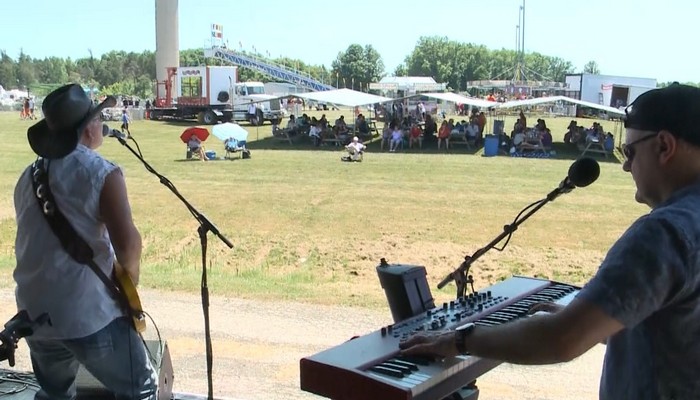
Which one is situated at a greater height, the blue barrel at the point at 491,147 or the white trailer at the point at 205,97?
the white trailer at the point at 205,97

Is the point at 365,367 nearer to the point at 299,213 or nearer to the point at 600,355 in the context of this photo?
the point at 600,355

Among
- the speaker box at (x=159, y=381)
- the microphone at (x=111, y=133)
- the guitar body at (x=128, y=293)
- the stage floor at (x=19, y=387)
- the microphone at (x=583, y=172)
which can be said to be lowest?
the stage floor at (x=19, y=387)

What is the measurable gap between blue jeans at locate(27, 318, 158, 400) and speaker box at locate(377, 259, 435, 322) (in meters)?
0.91

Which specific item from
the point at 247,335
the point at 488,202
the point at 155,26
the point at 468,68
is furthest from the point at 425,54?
the point at 247,335

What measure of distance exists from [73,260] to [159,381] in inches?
33.0

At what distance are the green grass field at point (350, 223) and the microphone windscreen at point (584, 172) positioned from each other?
11.5 ft

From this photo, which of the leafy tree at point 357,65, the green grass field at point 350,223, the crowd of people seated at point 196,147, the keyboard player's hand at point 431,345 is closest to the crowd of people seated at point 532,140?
the green grass field at point 350,223

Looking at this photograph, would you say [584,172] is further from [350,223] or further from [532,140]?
Result: [532,140]

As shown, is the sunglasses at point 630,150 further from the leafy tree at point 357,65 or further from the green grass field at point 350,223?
the leafy tree at point 357,65

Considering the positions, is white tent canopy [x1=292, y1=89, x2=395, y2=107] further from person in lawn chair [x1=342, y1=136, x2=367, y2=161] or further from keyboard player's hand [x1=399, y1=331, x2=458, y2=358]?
keyboard player's hand [x1=399, y1=331, x2=458, y2=358]

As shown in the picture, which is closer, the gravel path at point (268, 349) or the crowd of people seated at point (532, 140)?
the gravel path at point (268, 349)

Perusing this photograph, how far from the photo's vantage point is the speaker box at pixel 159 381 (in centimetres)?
271

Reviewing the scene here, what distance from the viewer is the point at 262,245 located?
8273mm

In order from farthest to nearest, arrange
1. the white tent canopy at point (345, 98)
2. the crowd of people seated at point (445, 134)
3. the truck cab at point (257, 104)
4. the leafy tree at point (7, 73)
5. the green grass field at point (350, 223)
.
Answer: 1. the leafy tree at point (7, 73)
2. the truck cab at point (257, 104)
3. the white tent canopy at point (345, 98)
4. the crowd of people seated at point (445, 134)
5. the green grass field at point (350, 223)
